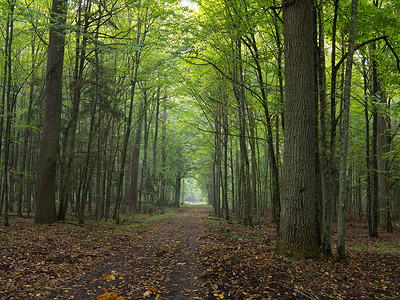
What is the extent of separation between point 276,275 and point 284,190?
1963 mm

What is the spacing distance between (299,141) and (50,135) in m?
10.4

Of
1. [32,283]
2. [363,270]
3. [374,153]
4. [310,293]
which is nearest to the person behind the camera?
[310,293]

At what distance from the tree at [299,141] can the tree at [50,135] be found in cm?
970

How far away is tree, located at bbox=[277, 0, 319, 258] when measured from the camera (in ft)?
17.8

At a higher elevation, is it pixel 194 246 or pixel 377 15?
pixel 377 15

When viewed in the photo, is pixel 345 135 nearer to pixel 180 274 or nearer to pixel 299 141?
pixel 299 141

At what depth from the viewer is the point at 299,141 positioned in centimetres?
554

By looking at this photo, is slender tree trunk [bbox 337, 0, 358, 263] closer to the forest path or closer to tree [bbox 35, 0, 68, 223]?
the forest path

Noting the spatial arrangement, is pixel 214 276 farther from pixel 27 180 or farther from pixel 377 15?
pixel 27 180

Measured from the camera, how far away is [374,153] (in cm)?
1076

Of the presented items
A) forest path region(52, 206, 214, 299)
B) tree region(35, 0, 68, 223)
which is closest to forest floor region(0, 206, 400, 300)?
forest path region(52, 206, 214, 299)

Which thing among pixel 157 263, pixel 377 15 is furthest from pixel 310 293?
pixel 377 15

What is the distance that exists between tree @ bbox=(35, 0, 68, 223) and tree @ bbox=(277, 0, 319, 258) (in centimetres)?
970

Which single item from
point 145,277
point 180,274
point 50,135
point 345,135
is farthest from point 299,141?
point 50,135
